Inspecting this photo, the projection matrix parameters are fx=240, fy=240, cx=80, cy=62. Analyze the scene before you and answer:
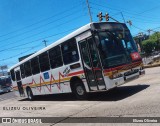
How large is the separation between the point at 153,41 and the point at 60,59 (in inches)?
3638

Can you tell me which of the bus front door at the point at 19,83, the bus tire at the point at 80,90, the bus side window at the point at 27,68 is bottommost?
the bus tire at the point at 80,90

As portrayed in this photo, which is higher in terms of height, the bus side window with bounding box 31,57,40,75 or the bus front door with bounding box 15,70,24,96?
the bus side window with bounding box 31,57,40,75

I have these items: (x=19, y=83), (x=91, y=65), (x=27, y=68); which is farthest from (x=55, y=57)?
(x=19, y=83)

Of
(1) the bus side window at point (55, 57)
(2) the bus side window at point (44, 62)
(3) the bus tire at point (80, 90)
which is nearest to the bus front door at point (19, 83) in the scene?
(2) the bus side window at point (44, 62)

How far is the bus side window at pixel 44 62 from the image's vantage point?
13.8m

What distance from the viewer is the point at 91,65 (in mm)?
10148

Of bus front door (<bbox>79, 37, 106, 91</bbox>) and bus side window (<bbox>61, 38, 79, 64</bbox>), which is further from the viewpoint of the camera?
bus side window (<bbox>61, 38, 79, 64</bbox>)

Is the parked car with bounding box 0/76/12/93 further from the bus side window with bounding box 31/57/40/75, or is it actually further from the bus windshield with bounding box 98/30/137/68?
the bus windshield with bounding box 98/30/137/68

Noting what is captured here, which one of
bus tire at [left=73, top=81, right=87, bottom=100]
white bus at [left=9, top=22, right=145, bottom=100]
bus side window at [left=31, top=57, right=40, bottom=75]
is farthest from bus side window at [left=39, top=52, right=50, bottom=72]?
bus tire at [left=73, top=81, right=87, bottom=100]

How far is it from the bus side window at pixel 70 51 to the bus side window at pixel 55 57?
47 centimetres

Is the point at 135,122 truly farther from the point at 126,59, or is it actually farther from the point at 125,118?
the point at 126,59

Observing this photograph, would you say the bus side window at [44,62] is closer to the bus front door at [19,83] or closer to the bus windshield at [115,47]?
Result: the bus windshield at [115,47]

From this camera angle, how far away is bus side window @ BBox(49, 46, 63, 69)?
12.4m

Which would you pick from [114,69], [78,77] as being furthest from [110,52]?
[78,77]
